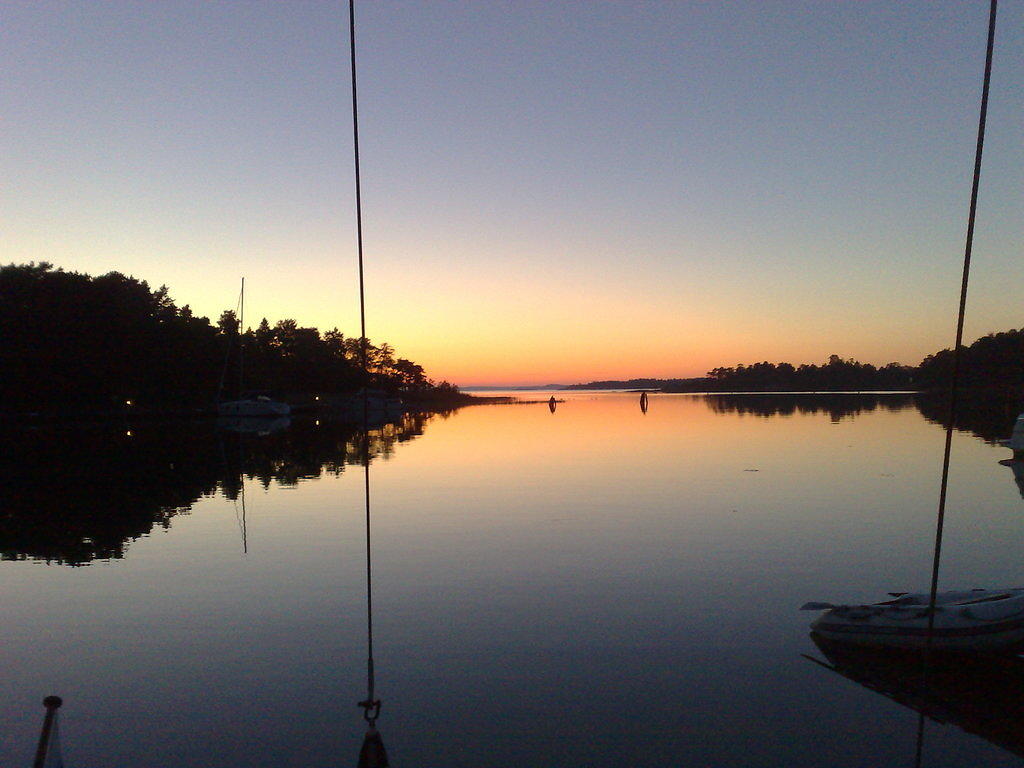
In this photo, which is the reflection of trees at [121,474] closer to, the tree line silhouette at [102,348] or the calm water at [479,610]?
the calm water at [479,610]

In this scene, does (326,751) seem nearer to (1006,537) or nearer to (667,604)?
(667,604)

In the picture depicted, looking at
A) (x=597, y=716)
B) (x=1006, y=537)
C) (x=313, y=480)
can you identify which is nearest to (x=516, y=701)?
(x=597, y=716)

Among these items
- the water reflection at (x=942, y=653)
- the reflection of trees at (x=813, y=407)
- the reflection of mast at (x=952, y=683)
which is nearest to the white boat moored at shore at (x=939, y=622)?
the water reflection at (x=942, y=653)

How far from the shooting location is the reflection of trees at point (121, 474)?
22.7 metres

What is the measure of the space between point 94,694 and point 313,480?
2324 cm

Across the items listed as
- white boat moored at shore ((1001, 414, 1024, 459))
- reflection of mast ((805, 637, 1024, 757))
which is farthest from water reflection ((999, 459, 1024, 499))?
reflection of mast ((805, 637, 1024, 757))

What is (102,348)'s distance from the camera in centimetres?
7738

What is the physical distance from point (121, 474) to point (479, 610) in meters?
26.7

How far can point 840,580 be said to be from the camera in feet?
54.3

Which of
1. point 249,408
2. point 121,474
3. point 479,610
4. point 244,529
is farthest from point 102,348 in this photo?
point 479,610

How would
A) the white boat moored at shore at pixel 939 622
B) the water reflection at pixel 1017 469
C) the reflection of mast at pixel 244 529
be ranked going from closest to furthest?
the white boat moored at shore at pixel 939 622
the reflection of mast at pixel 244 529
the water reflection at pixel 1017 469

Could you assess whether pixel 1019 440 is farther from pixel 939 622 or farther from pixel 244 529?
pixel 244 529

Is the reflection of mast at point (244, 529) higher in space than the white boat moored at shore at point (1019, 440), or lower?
lower

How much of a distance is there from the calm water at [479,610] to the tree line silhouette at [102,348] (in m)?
43.9
